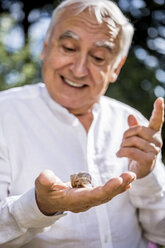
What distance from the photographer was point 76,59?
212 centimetres

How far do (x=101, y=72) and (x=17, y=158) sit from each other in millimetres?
729

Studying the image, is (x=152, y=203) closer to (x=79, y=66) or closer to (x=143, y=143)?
(x=143, y=143)

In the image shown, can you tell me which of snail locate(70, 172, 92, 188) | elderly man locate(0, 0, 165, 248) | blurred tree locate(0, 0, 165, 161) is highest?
snail locate(70, 172, 92, 188)

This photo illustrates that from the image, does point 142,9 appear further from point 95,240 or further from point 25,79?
point 95,240

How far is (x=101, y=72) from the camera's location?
2199mm

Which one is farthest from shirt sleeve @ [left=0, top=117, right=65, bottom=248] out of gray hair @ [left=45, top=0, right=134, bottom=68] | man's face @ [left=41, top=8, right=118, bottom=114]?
gray hair @ [left=45, top=0, right=134, bottom=68]

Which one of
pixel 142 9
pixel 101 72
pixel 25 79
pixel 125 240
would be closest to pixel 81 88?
pixel 101 72

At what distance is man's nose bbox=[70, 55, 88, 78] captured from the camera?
2.10 meters

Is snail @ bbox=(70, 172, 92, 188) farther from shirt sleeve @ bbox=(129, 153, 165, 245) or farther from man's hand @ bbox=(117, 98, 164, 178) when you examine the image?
shirt sleeve @ bbox=(129, 153, 165, 245)

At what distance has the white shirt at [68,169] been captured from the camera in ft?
5.96

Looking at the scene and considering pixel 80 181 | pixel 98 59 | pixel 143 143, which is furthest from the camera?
pixel 98 59

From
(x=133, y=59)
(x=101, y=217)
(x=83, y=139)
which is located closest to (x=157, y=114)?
(x=83, y=139)

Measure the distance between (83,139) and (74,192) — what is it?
0.90 meters

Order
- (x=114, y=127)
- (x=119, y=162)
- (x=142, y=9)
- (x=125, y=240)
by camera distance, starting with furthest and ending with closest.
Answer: (x=142, y=9) → (x=114, y=127) → (x=119, y=162) → (x=125, y=240)
